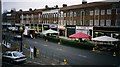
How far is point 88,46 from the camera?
11.0 metres

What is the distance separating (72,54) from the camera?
432 inches

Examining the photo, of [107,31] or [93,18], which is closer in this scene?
[107,31]

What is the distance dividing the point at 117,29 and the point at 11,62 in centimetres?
485

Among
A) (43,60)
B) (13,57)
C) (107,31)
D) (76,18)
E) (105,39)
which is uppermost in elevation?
(76,18)

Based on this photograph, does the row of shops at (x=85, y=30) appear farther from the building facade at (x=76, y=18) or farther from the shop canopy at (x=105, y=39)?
the shop canopy at (x=105, y=39)

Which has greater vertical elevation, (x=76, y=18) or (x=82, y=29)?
(x=76, y=18)

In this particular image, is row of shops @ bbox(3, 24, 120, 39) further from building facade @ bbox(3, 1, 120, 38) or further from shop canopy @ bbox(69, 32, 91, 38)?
shop canopy @ bbox(69, 32, 91, 38)

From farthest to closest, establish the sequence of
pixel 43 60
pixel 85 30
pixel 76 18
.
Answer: pixel 76 18, pixel 85 30, pixel 43 60

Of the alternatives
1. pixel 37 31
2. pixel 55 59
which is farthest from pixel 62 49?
pixel 37 31

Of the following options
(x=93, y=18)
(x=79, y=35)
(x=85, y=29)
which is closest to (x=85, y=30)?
(x=85, y=29)

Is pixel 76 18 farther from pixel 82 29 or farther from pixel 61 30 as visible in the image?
pixel 61 30

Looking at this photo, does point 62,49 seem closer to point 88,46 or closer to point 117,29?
point 88,46

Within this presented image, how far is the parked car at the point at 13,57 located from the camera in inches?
424

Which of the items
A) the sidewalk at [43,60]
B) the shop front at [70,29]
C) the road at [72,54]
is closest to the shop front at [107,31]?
the road at [72,54]
